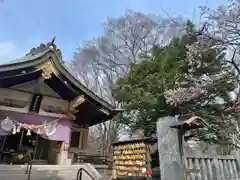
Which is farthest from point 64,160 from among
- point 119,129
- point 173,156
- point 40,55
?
point 119,129

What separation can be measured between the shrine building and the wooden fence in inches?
225

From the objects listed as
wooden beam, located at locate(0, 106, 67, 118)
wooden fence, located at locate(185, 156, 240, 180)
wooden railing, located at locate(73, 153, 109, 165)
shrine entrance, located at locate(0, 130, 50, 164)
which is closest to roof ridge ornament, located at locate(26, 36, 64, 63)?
wooden beam, located at locate(0, 106, 67, 118)

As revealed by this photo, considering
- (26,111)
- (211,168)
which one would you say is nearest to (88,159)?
(26,111)

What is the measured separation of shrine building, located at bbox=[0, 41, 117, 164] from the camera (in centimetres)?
959

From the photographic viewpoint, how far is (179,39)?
15297 mm

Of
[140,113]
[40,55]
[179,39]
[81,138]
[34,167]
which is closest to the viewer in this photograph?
[34,167]

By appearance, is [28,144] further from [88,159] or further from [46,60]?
[46,60]

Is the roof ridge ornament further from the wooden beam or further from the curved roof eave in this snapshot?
the wooden beam

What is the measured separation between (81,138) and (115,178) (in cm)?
337

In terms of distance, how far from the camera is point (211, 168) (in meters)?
6.41

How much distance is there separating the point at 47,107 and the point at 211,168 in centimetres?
759

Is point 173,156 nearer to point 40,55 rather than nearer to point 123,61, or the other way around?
point 40,55

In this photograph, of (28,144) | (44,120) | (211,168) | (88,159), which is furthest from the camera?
(88,159)

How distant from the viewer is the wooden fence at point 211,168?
5950 millimetres
